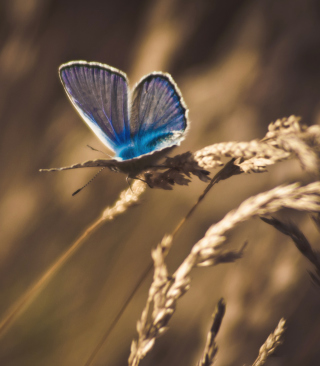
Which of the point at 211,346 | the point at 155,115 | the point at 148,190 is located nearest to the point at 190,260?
the point at 211,346

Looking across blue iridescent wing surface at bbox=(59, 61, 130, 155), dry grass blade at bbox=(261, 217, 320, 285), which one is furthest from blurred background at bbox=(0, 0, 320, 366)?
dry grass blade at bbox=(261, 217, 320, 285)

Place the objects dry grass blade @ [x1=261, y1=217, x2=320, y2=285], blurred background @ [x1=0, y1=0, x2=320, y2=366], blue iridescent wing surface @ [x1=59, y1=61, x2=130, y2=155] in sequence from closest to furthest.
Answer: dry grass blade @ [x1=261, y1=217, x2=320, y2=285]
blue iridescent wing surface @ [x1=59, y1=61, x2=130, y2=155]
blurred background @ [x1=0, y1=0, x2=320, y2=366]

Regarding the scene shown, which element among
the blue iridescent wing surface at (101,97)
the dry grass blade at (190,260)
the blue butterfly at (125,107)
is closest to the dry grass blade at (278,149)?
the dry grass blade at (190,260)

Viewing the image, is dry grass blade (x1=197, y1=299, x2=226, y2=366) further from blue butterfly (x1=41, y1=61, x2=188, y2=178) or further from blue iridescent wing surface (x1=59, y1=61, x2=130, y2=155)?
blue iridescent wing surface (x1=59, y1=61, x2=130, y2=155)

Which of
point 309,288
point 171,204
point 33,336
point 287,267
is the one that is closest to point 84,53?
point 171,204

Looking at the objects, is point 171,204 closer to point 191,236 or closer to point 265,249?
point 191,236

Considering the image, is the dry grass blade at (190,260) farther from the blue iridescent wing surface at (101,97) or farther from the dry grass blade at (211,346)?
the blue iridescent wing surface at (101,97)

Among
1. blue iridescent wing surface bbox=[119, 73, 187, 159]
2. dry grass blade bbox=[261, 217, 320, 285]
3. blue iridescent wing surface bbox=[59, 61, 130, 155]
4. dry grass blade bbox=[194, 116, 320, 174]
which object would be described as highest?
blue iridescent wing surface bbox=[59, 61, 130, 155]

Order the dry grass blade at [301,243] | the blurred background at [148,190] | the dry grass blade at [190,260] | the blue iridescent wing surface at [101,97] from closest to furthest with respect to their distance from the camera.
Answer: the dry grass blade at [190,260]
the dry grass blade at [301,243]
the blue iridescent wing surface at [101,97]
the blurred background at [148,190]
